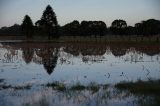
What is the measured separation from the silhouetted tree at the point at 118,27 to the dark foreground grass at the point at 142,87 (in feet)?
293

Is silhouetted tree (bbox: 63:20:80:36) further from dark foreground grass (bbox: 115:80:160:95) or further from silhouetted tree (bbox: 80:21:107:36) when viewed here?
dark foreground grass (bbox: 115:80:160:95)

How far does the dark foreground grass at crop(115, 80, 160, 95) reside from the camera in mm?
13160

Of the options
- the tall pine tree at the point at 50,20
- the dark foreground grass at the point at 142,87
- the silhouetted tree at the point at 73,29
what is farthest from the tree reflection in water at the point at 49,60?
the silhouetted tree at the point at 73,29

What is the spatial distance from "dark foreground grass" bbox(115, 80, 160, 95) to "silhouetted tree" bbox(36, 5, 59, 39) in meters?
64.5

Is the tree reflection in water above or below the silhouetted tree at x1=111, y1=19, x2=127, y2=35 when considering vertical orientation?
below

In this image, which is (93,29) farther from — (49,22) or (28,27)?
(49,22)

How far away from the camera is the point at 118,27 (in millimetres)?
107438

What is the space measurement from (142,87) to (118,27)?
94893 mm

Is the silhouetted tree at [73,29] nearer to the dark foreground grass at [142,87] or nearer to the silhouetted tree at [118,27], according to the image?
the silhouetted tree at [118,27]

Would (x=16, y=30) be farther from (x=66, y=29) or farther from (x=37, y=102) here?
(x=37, y=102)

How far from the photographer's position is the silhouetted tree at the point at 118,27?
4097 inches

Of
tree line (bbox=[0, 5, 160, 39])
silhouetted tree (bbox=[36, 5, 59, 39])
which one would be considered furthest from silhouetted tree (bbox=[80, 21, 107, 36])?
silhouetted tree (bbox=[36, 5, 59, 39])

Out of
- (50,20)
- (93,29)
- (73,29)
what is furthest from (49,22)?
(93,29)

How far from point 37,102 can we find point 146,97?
14.3 feet
